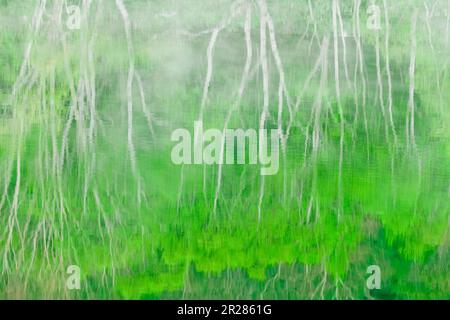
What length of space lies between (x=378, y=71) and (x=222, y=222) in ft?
2.26

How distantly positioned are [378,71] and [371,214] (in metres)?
0.45

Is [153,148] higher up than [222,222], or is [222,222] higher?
[153,148]

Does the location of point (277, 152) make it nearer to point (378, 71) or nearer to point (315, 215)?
point (315, 215)

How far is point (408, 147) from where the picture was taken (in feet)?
5.18

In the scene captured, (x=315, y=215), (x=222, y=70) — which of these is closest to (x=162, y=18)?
(x=222, y=70)

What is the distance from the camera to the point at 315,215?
5.18 feet

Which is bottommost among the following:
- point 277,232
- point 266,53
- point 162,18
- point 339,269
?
point 339,269

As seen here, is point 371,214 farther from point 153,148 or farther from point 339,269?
point 153,148

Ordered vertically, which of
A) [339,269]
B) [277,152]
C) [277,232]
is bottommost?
[339,269]
